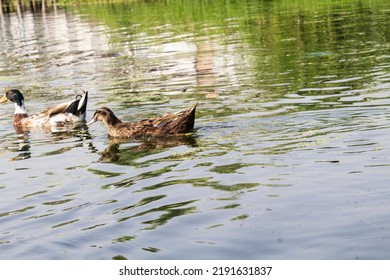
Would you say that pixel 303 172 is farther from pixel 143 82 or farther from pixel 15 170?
pixel 143 82

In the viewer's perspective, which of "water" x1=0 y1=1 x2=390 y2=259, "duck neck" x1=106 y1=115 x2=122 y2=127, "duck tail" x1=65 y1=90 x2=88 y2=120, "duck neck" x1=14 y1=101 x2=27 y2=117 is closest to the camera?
"water" x1=0 y1=1 x2=390 y2=259

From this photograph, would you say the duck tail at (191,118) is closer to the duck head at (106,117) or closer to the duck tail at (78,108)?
the duck head at (106,117)

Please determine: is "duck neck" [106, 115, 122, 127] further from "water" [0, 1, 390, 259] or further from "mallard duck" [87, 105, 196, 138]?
"water" [0, 1, 390, 259]

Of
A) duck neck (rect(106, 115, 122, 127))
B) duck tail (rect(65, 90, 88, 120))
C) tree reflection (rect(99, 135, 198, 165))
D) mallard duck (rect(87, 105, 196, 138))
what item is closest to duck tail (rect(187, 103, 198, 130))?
mallard duck (rect(87, 105, 196, 138))

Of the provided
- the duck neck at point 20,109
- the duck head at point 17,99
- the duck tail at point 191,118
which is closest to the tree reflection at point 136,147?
the duck tail at point 191,118

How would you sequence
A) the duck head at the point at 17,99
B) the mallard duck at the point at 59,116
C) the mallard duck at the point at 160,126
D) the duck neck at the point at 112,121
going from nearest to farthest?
the mallard duck at the point at 160,126 < the duck neck at the point at 112,121 < the mallard duck at the point at 59,116 < the duck head at the point at 17,99

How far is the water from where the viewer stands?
29.6 feet

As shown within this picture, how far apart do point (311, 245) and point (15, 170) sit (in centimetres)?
644

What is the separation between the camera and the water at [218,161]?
902 centimetres

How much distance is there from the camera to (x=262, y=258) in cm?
823

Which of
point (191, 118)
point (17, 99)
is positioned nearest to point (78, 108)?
point (17, 99)

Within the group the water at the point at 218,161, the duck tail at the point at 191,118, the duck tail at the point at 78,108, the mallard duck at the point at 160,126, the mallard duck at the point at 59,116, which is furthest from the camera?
the mallard duck at the point at 59,116

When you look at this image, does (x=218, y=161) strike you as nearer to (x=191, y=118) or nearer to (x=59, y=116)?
(x=191, y=118)

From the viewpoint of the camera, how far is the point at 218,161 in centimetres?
1250
